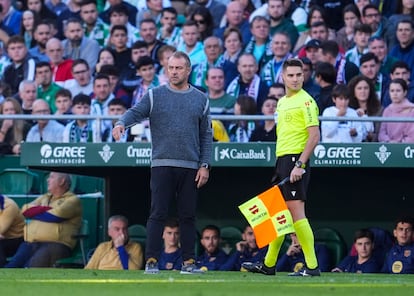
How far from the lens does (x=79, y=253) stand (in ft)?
48.1

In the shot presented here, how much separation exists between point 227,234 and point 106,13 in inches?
183

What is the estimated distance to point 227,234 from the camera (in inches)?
590

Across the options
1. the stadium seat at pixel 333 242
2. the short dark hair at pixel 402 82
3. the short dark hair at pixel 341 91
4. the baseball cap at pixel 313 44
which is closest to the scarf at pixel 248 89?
the baseball cap at pixel 313 44

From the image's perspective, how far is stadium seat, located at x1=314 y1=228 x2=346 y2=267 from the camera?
14.3 meters

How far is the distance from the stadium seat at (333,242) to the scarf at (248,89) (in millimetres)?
1918

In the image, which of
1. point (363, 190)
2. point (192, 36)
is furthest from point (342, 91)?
point (192, 36)

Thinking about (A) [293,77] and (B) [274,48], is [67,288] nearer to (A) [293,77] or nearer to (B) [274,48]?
(A) [293,77]

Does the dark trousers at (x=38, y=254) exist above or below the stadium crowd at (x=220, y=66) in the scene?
below

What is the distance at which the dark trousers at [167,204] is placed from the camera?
1016 centimetres

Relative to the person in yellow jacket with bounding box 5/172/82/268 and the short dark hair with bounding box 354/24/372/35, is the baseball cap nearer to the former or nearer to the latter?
the short dark hair with bounding box 354/24/372/35

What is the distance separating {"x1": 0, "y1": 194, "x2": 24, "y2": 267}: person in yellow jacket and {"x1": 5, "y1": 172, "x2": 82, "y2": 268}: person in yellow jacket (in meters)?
0.13

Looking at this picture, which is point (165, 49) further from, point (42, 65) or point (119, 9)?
point (42, 65)

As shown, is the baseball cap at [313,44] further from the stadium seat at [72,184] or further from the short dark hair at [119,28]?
the stadium seat at [72,184]

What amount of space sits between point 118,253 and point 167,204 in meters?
Answer: 3.68
